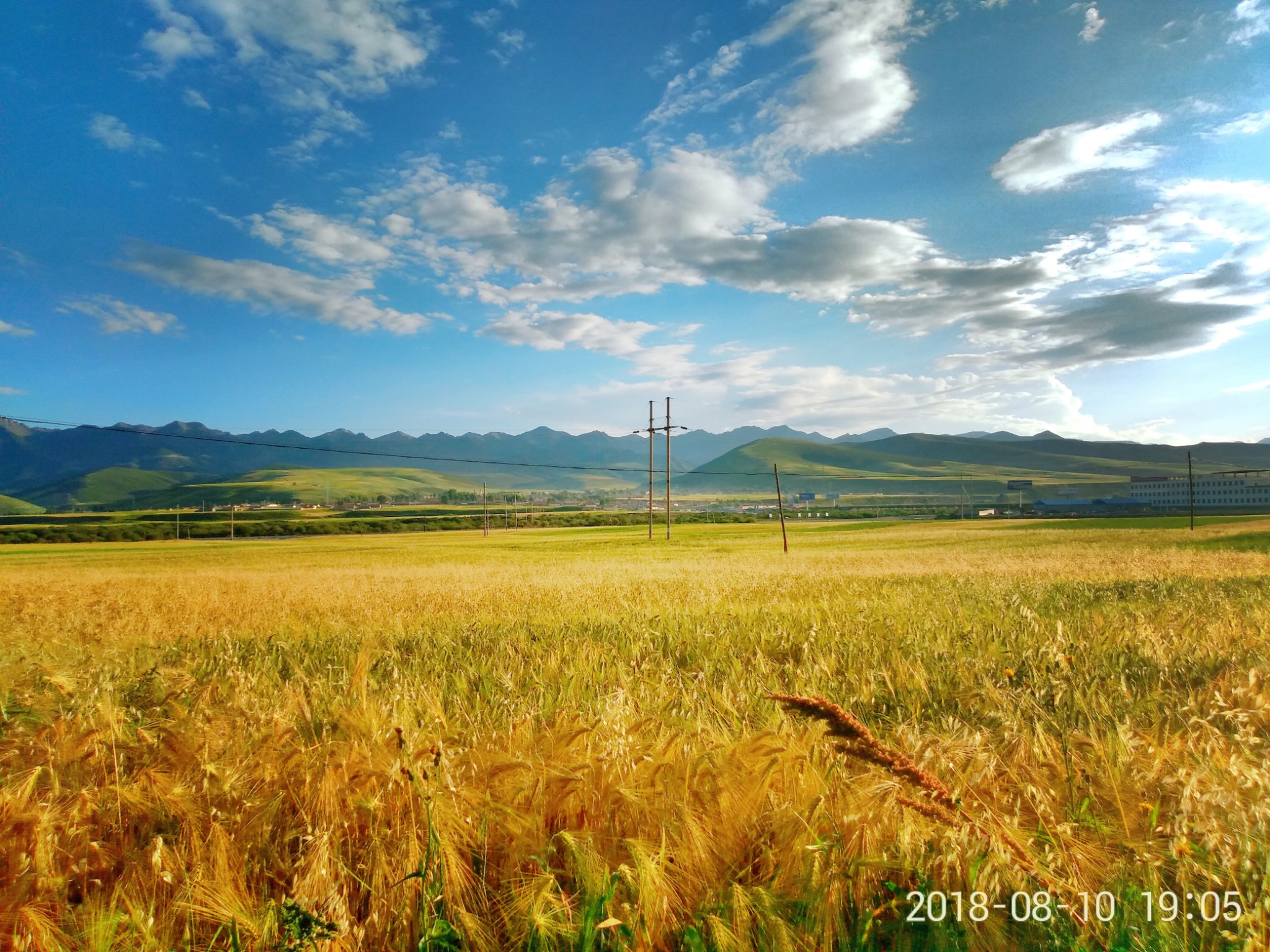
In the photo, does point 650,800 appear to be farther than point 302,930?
Yes

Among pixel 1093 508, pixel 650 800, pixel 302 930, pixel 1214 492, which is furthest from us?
pixel 1214 492

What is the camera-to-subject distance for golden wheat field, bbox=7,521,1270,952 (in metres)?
1.80

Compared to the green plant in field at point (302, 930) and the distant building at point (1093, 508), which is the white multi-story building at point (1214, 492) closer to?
the distant building at point (1093, 508)

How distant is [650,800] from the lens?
2.39m

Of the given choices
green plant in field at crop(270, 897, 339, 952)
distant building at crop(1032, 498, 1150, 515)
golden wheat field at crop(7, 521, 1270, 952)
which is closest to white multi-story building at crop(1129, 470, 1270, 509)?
distant building at crop(1032, 498, 1150, 515)

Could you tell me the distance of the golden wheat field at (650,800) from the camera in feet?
5.90

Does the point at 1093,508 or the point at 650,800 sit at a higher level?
the point at 650,800

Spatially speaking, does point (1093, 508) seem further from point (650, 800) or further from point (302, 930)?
point (302, 930)

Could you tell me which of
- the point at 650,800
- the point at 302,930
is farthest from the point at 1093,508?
the point at 302,930

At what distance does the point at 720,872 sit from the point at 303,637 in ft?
24.2

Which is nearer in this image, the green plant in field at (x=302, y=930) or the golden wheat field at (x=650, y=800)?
the green plant in field at (x=302, y=930)

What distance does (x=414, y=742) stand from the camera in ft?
9.28

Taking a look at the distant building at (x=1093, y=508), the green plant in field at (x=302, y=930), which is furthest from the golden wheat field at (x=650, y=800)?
the distant building at (x=1093, y=508)

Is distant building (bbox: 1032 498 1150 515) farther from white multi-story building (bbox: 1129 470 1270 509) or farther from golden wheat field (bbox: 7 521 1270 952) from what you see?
golden wheat field (bbox: 7 521 1270 952)
